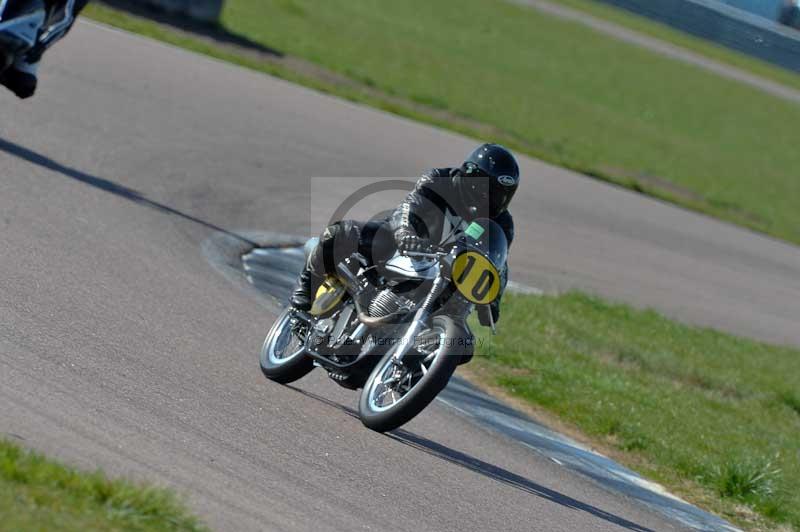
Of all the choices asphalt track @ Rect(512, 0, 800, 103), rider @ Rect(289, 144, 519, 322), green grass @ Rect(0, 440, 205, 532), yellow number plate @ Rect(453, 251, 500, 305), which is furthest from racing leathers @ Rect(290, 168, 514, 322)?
asphalt track @ Rect(512, 0, 800, 103)

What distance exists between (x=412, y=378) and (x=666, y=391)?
5021mm

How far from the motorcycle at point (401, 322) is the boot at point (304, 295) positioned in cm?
11

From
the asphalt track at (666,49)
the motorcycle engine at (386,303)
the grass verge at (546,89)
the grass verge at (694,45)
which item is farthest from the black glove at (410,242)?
the grass verge at (694,45)

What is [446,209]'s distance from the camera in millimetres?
7203

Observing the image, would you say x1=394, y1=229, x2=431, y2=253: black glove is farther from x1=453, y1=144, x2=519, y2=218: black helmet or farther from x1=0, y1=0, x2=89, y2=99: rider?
x1=0, y1=0, x2=89, y2=99: rider

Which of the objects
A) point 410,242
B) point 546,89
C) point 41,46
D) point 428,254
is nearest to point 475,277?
point 428,254

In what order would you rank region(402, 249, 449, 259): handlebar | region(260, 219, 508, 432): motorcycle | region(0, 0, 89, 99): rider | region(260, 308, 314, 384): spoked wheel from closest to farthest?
region(260, 219, 508, 432): motorcycle → region(402, 249, 449, 259): handlebar → region(260, 308, 314, 384): spoked wheel → region(0, 0, 89, 99): rider

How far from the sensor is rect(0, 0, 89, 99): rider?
810 cm

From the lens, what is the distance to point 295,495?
5.27 m

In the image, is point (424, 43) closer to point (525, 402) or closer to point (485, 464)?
point (525, 402)

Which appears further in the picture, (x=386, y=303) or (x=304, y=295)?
(x=304, y=295)

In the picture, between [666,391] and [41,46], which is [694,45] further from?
[41,46]

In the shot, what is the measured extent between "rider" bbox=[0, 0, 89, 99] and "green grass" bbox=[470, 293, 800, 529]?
4.19 meters

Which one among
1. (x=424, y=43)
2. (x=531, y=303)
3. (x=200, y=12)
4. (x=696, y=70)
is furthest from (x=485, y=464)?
(x=696, y=70)
